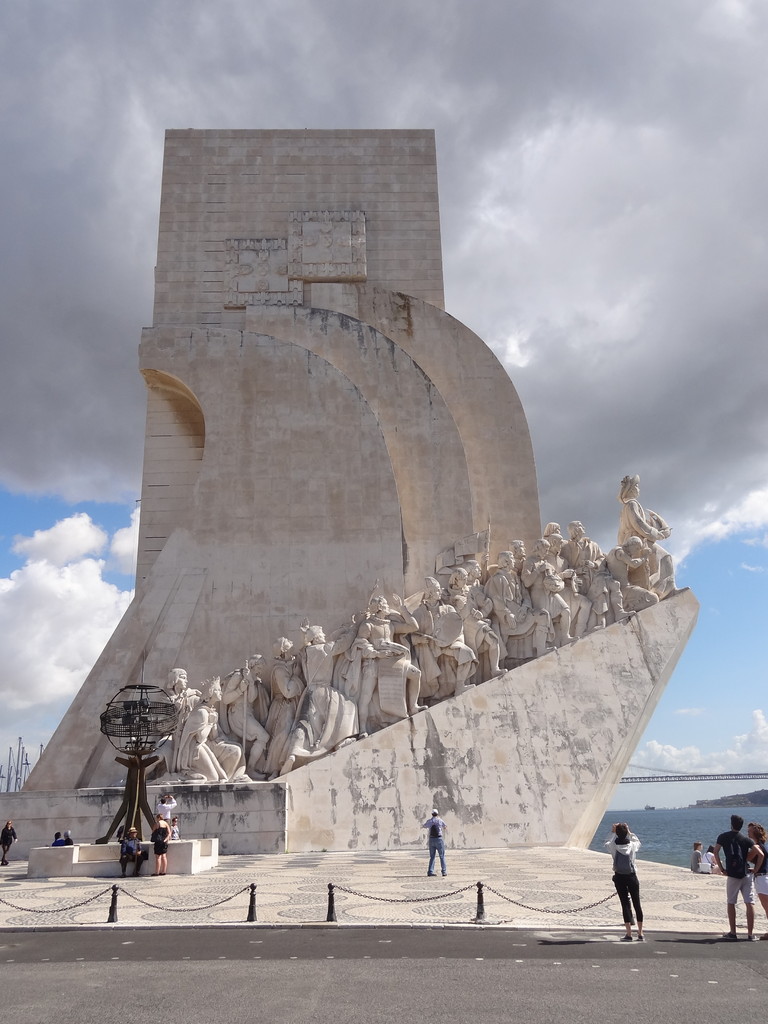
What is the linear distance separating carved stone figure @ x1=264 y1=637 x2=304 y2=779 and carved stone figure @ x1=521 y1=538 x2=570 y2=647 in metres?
3.45

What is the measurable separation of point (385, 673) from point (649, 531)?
179 inches

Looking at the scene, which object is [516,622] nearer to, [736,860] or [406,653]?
[406,653]

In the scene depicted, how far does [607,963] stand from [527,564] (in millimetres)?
8355

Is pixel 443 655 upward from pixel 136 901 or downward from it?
upward

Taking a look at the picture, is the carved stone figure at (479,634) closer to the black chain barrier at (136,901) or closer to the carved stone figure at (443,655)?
the carved stone figure at (443,655)

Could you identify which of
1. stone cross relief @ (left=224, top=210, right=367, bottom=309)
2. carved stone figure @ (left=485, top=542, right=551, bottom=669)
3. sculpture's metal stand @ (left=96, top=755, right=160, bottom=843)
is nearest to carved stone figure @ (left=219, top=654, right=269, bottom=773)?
sculpture's metal stand @ (left=96, top=755, right=160, bottom=843)

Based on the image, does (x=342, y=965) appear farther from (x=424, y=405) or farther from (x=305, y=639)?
(x=424, y=405)

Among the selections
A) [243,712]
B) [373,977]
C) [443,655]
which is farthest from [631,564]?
[373,977]

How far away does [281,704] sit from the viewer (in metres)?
10.9

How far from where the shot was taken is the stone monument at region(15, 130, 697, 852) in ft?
33.4

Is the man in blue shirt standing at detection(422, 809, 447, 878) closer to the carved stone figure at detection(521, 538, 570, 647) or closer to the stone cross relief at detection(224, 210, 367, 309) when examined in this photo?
the carved stone figure at detection(521, 538, 570, 647)

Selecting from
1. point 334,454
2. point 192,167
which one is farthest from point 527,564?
point 192,167

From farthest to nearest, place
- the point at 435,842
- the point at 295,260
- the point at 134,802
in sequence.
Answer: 1. the point at 295,260
2. the point at 134,802
3. the point at 435,842

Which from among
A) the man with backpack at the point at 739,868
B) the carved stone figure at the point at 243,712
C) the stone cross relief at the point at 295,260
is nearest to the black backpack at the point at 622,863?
the man with backpack at the point at 739,868
